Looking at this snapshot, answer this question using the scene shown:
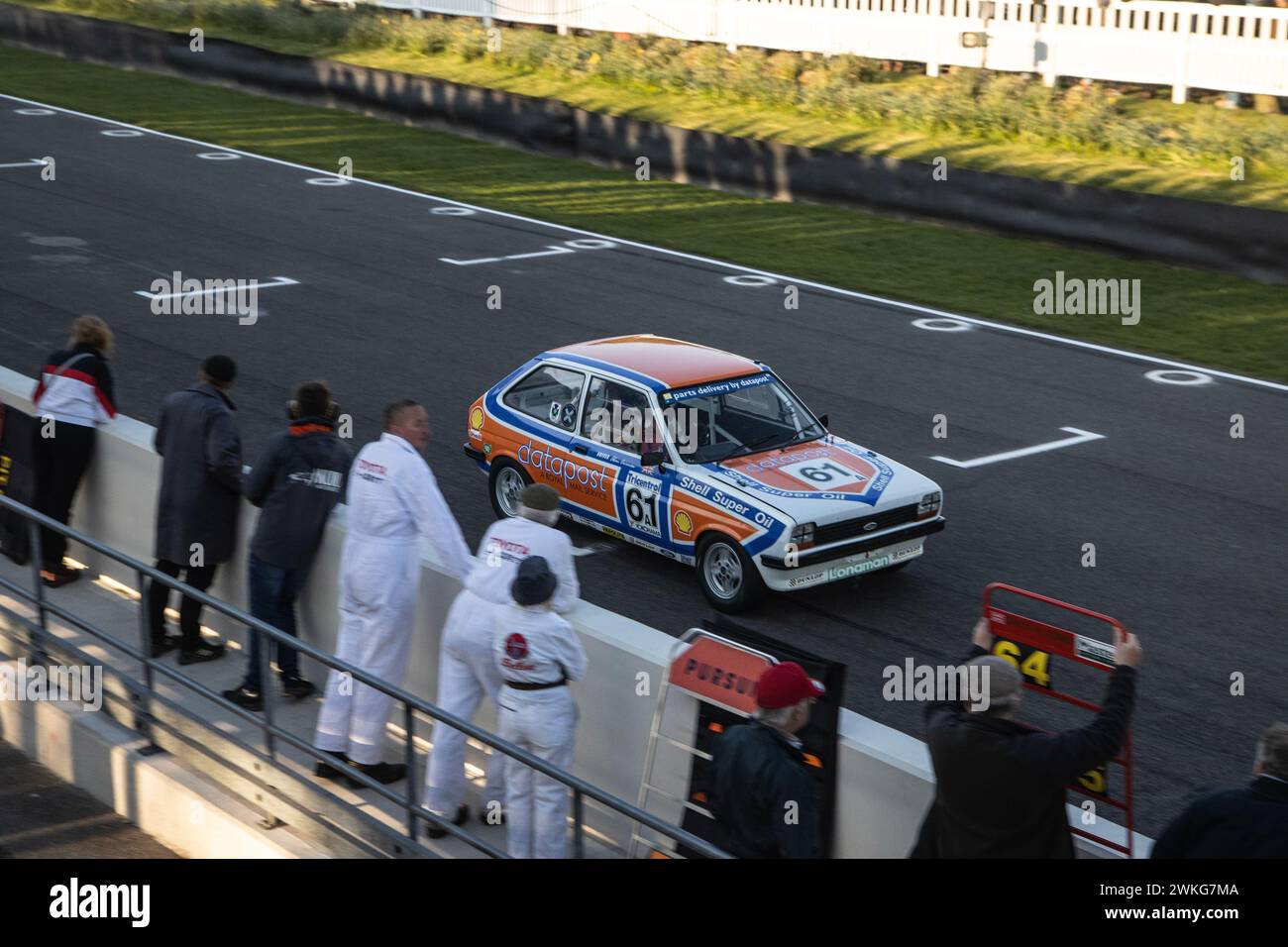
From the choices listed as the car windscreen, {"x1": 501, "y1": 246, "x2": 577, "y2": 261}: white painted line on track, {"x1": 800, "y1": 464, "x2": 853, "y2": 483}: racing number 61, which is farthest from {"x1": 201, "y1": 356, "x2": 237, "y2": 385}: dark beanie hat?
{"x1": 501, "y1": 246, "x2": 577, "y2": 261}: white painted line on track

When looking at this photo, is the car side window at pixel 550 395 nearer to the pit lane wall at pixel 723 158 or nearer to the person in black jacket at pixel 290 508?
the person in black jacket at pixel 290 508

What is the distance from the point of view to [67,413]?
32.3 ft

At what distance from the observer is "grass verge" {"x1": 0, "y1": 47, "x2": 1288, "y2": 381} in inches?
744

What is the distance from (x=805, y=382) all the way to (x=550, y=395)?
16.6ft

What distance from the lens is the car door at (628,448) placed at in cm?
1109

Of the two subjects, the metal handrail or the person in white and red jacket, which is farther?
the person in white and red jacket

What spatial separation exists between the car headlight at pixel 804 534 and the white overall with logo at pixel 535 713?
12.5 ft

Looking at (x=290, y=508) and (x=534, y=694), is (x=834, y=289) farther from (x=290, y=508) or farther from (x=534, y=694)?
(x=534, y=694)

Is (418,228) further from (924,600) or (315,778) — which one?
(315,778)

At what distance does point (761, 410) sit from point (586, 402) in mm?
1367

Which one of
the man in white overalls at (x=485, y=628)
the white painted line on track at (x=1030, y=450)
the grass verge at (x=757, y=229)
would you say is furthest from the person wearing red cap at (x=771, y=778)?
the grass verge at (x=757, y=229)

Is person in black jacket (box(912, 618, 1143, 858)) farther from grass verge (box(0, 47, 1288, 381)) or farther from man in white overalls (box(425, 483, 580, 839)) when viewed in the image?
grass verge (box(0, 47, 1288, 381))

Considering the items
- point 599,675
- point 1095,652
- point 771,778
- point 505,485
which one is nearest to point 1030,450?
point 505,485

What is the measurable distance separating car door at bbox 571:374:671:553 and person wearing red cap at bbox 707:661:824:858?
525 cm
